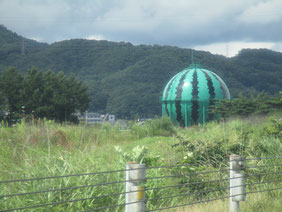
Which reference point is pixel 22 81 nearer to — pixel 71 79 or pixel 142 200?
pixel 71 79

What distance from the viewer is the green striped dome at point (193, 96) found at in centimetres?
2512

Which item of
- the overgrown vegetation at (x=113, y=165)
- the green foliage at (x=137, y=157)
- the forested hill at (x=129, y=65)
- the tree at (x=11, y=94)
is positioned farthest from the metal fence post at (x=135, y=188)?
the forested hill at (x=129, y=65)

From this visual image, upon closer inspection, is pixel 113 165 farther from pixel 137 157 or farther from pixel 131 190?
pixel 131 190

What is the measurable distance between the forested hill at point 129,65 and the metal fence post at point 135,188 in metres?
50.1

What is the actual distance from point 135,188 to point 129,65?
8209cm

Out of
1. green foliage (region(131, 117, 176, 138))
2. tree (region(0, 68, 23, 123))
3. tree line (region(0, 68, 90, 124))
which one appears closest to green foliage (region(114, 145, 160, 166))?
green foliage (region(131, 117, 176, 138))

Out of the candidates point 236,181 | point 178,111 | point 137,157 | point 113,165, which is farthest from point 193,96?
point 236,181

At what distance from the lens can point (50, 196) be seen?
5727mm

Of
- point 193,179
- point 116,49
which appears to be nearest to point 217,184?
point 193,179

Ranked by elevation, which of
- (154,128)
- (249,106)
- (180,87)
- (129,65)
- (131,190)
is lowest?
(154,128)

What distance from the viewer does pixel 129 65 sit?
3378 inches

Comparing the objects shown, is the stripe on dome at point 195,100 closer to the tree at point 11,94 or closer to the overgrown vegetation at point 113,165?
the overgrown vegetation at point 113,165

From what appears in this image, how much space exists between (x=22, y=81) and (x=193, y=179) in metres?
32.8

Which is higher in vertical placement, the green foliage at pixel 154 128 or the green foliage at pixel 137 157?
the green foliage at pixel 137 157
